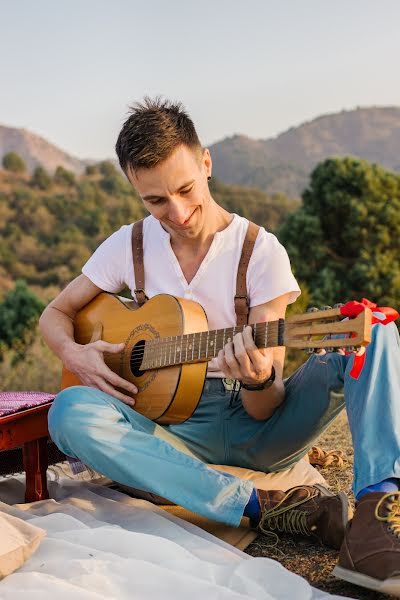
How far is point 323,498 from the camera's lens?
2.68 meters

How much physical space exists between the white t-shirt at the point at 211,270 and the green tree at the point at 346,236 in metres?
5.83

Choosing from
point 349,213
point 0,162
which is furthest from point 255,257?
point 0,162

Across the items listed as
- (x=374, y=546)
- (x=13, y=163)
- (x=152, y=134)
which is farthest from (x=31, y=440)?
(x=13, y=163)

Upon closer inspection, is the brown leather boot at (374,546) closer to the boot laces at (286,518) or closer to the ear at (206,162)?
the boot laces at (286,518)

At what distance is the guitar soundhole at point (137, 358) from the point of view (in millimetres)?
3036

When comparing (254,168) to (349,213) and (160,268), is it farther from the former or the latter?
(160,268)

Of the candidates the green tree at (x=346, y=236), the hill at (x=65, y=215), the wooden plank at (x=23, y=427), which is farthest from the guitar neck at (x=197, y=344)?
the hill at (x=65, y=215)

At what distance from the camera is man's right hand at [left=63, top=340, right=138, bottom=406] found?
118 inches

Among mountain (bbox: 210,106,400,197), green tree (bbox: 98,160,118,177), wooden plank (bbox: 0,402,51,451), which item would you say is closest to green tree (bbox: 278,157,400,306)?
wooden plank (bbox: 0,402,51,451)

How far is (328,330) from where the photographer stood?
2.10 meters

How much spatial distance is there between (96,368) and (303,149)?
29806 mm

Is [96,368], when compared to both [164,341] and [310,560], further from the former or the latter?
[310,560]

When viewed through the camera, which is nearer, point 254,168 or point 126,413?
point 126,413

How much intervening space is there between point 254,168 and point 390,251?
21.3 meters
